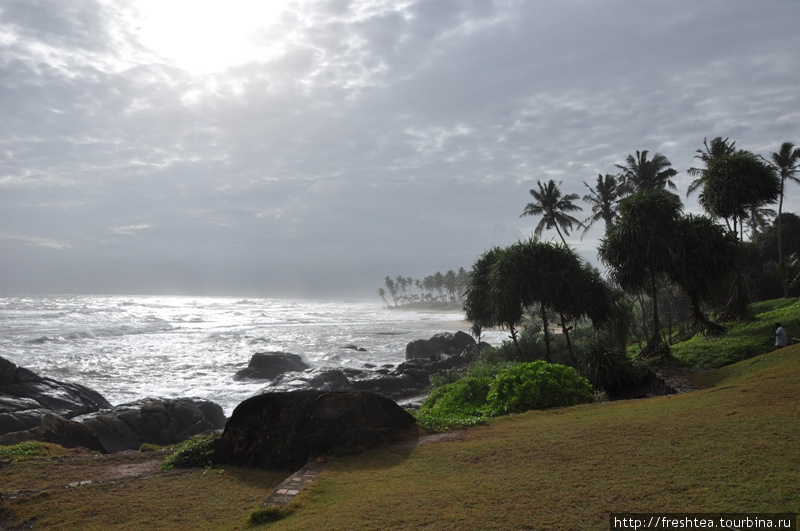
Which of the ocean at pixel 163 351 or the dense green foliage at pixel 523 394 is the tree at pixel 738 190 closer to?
the dense green foliage at pixel 523 394

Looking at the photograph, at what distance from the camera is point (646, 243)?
21438 millimetres

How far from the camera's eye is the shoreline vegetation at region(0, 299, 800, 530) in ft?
17.2

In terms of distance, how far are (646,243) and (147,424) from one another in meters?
20.9

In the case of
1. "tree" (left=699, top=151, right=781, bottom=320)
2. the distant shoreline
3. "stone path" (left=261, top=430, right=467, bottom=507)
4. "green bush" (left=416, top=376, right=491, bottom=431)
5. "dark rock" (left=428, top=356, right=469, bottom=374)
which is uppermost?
"tree" (left=699, top=151, right=781, bottom=320)

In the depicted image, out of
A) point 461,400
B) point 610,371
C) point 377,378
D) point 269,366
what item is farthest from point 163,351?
point 610,371

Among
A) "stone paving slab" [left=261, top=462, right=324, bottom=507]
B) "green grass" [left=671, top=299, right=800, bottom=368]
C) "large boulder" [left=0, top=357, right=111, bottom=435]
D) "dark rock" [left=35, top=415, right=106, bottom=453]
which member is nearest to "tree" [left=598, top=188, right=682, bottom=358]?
"green grass" [left=671, top=299, right=800, bottom=368]

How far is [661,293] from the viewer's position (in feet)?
152

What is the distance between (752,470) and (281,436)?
695cm

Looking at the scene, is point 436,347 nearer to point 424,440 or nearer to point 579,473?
point 424,440

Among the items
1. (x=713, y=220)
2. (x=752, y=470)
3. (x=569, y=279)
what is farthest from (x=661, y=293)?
(x=752, y=470)

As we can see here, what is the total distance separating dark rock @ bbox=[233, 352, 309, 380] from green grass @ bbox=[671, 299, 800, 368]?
75.8 feet

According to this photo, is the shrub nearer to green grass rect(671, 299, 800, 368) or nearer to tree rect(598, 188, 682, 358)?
green grass rect(671, 299, 800, 368)

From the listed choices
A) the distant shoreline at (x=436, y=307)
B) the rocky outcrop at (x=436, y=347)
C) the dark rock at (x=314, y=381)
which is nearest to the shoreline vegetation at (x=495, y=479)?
the dark rock at (x=314, y=381)

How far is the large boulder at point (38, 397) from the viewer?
19094 mm
